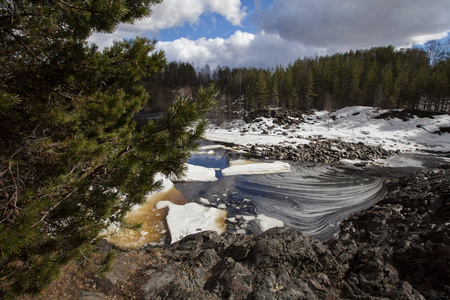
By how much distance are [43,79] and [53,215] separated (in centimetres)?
192

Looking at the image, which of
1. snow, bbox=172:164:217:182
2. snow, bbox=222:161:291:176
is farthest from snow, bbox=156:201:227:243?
snow, bbox=222:161:291:176

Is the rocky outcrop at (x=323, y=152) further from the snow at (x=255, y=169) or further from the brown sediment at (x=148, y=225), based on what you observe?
the brown sediment at (x=148, y=225)

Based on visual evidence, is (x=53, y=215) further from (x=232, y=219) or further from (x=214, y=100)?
(x=232, y=219)

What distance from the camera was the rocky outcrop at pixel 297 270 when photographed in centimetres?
383

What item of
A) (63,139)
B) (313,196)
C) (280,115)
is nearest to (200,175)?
(313,196)

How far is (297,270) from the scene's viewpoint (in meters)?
4.91

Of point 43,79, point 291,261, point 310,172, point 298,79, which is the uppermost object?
point 298,79

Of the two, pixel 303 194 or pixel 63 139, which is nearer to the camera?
pixel 63 139

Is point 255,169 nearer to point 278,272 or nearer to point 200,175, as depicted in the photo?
point 200,175

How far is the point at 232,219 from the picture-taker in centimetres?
1084

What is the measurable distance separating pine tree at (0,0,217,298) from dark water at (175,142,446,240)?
822 cm

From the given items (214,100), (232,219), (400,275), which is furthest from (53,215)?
(232,219)

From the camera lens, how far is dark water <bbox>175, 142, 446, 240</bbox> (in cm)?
1125

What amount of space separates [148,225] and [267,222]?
589cm
